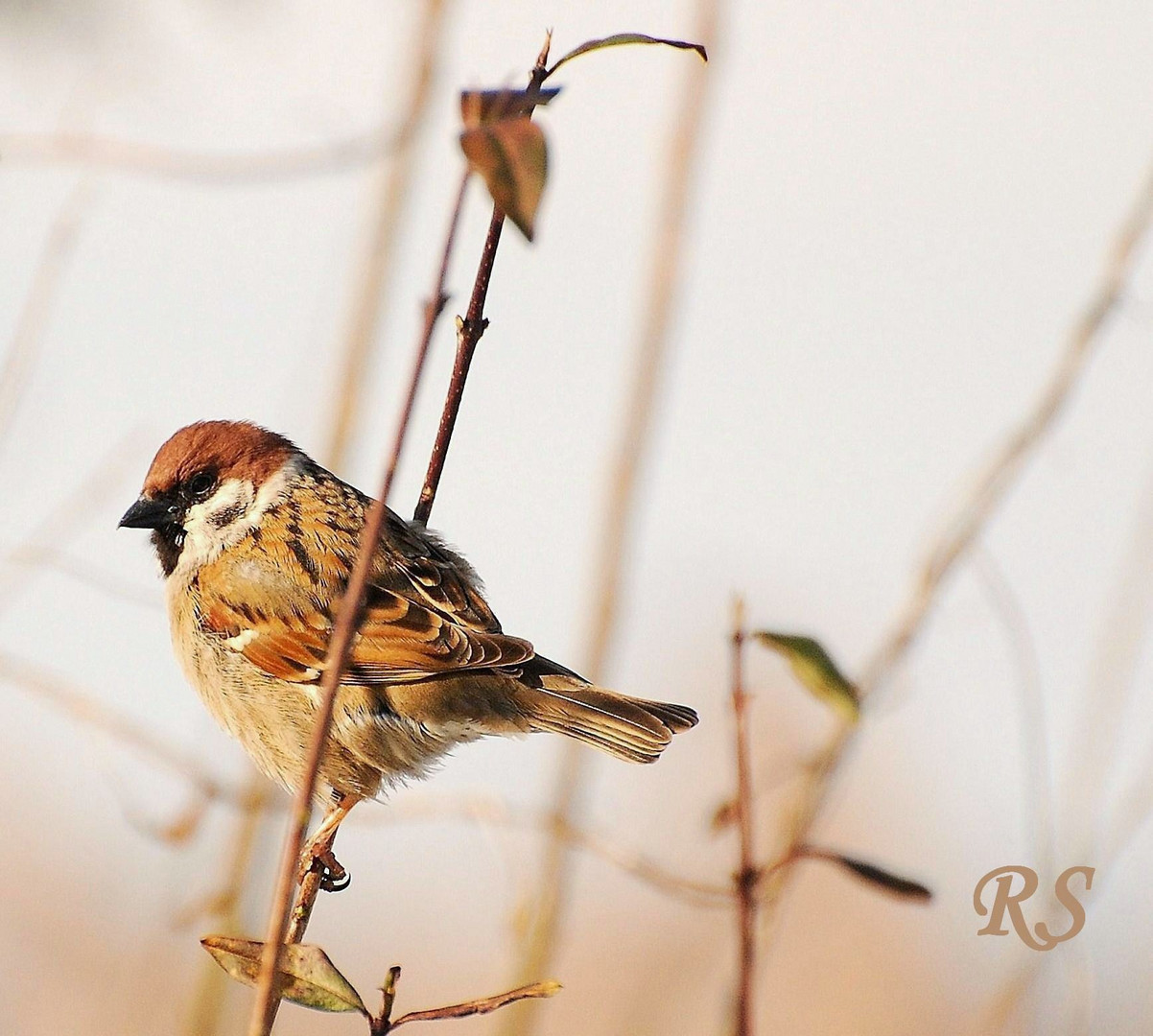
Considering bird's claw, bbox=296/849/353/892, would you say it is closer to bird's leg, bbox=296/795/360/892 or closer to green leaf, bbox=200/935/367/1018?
bird's leg, bbox=296/795/360/892

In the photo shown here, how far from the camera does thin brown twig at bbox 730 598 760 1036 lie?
106 cm

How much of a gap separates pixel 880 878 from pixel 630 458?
6.69ft

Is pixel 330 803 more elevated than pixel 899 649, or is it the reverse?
pixel 899 649

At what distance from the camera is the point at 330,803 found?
3203 mm

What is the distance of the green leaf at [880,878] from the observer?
1.26m

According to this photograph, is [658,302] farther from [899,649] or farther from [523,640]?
[899,649]

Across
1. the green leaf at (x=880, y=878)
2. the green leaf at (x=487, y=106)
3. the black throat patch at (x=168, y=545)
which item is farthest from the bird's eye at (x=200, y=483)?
the green leaf at (x=880, y=878)

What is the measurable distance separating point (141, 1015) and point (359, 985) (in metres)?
2.11

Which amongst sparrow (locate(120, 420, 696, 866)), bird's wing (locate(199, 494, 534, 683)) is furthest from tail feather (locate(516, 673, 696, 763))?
bird's wing (locate(199, 494, 534, 683))

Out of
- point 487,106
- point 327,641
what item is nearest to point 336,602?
point 327,641

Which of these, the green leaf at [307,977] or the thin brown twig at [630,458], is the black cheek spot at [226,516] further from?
the green leaf at [307,977]

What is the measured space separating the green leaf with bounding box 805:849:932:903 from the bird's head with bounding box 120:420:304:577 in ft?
7.75

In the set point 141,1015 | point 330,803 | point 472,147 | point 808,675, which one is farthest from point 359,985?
point 472,147

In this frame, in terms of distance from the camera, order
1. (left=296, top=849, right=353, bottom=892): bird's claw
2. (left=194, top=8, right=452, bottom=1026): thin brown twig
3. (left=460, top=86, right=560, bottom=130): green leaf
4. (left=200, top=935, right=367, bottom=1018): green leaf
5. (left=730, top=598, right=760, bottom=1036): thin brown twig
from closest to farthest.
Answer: (left=730, top=598, right=760, bottom=1036): thin brown twig, (left=460, top=86, right=560, bottom=130): green leaf, (left=200, top=935, right=367, bottom=1018): green leaf, (left=296, top=849, right=353, bottom=892): bird's claw, (left=194, top=8, right=452, bottom=1026): thin brown twig
